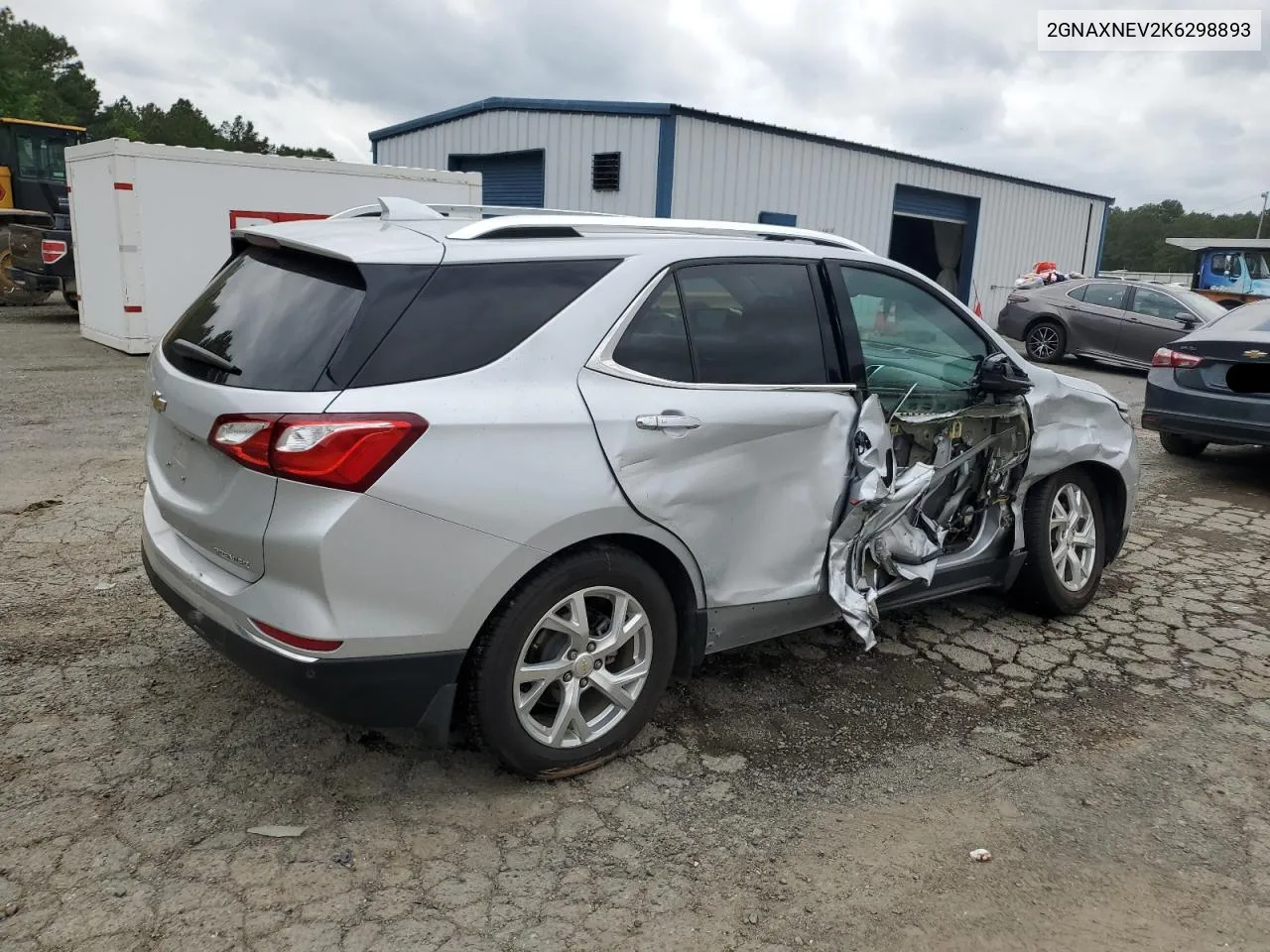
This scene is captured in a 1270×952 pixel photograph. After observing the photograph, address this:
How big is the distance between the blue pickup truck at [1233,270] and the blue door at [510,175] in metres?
14.1

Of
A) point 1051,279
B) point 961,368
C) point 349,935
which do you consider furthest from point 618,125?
point 349,935

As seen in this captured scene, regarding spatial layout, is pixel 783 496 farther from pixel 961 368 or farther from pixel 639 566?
pixel 961 368

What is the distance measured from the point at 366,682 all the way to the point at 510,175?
15271mm

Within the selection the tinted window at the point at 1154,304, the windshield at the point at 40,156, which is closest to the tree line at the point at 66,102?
the windshield at the point at 40,156

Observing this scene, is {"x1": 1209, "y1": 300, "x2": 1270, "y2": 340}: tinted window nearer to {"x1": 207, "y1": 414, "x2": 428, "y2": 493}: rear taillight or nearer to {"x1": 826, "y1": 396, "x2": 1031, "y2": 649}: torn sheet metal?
{"x1": 826, "y1": 396, "x2": 1031, "y2": 649}: torn sheet metal

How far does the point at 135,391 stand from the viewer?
9.20 meters

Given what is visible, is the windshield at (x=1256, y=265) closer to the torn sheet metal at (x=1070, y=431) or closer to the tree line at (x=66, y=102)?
the torn sheet metal at (x=1070, y=431)

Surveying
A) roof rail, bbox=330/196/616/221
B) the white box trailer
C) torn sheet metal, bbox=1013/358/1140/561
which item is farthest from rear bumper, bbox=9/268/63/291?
torn sheet metal, bbox=1013/358/1140/561

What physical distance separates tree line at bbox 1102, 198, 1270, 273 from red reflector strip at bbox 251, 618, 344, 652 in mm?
77353

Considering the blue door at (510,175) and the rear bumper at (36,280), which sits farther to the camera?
the blue door at (510,175)

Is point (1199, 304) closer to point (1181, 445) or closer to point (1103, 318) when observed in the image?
point (1103, 318)

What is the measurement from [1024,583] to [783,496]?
1.75m

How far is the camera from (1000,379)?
3.98m

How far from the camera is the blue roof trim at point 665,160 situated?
Answer: 47.4 ft
